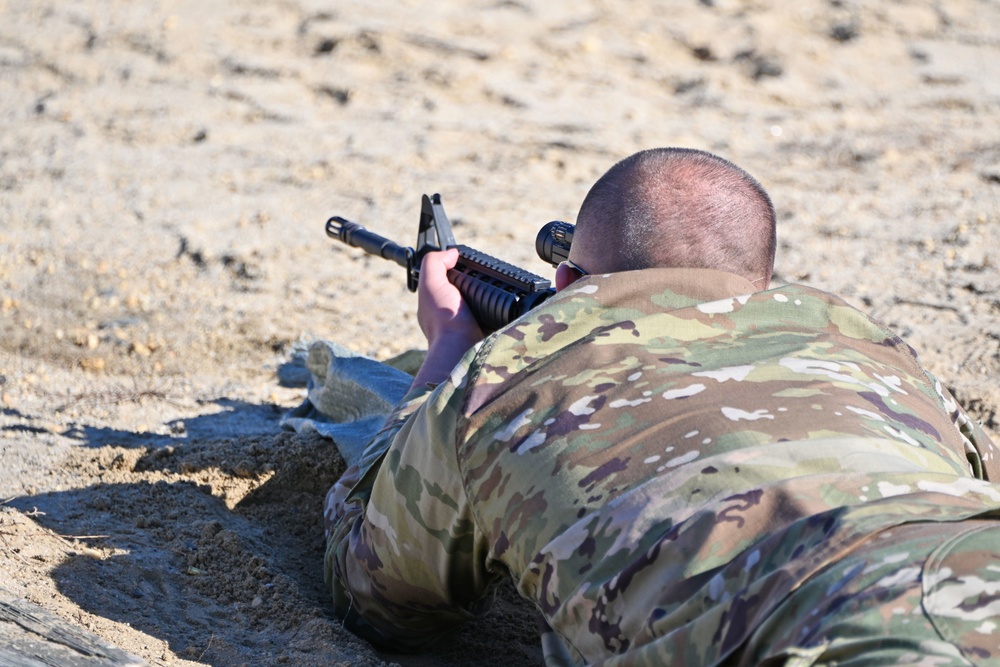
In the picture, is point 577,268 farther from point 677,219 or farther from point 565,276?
point 677,219

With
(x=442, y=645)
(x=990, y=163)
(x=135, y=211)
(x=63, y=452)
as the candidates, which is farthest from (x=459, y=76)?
(x=442, y=645)

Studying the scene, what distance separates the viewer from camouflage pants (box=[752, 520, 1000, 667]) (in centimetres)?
129

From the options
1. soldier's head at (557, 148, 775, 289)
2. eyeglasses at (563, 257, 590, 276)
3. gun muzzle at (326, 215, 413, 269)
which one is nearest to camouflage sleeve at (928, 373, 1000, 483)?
soldier's head at (557, 148, 775, 289)

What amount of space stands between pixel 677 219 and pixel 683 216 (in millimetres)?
12

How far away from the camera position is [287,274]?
5180 mm

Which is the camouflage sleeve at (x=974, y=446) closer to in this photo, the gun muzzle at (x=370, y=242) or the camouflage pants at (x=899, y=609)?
the camouflage pants at (x=899, y=609)

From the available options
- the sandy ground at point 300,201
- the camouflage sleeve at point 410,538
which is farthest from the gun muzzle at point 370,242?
the camouflage sleeve at point 410,538

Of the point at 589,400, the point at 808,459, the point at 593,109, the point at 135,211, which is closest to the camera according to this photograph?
the point at 808,459

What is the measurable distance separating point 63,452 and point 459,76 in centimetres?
452

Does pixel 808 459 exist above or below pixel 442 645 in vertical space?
above

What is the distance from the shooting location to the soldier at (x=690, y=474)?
137 cm

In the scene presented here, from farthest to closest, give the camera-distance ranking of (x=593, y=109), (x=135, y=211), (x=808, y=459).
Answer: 1. (x=593, y=109)
2. (x=135, y=211)
3. (x=808, y=459)

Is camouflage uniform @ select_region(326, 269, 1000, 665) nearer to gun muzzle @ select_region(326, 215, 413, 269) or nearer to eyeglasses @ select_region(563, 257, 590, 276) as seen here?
eyeglasses @ select_region(563, 257, 590, 276)

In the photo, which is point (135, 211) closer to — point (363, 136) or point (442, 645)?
point (363, 136)
